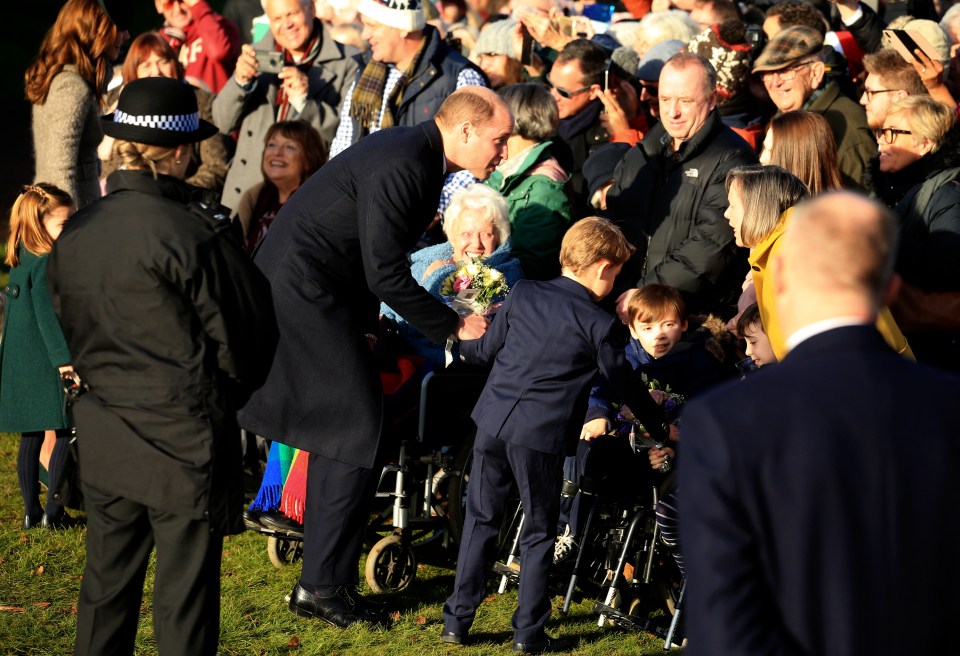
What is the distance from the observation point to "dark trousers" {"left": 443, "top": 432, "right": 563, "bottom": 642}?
221 inches

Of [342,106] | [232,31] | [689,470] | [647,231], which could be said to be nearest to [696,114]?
[647,231]

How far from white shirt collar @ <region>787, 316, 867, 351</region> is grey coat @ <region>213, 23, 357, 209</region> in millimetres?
6983

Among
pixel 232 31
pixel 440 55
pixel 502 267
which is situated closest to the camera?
pixel 502 267

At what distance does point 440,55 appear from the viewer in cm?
828

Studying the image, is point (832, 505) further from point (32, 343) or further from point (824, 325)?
point (32, 343)

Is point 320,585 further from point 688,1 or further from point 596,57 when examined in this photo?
point 688,1

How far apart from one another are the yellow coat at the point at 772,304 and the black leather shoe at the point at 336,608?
2.37m

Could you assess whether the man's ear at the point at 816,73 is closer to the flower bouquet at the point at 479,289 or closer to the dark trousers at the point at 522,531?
the flower bouquet at the point at 479,289

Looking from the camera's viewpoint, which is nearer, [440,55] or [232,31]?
[440,55]

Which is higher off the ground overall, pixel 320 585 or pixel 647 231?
pixel 647 231

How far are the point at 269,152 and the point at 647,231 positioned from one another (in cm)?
273

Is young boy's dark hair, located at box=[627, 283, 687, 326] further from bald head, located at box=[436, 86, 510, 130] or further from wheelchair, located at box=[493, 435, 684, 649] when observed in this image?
bald head, located at box=[436, 86, 510, 130]

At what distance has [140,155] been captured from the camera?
439cm

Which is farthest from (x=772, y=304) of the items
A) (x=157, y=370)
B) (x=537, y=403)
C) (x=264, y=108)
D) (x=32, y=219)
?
(x=264, y=108)
